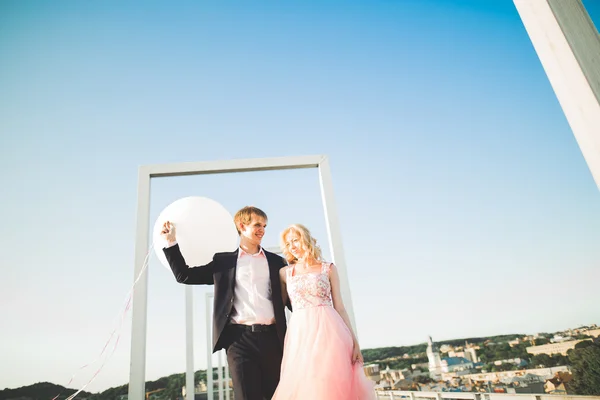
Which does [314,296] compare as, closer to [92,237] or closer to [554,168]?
[92,237]

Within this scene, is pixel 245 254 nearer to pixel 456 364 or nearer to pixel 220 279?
pixel 220 279

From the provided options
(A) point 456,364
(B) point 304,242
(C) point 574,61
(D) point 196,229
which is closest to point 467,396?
(B) point 304,242

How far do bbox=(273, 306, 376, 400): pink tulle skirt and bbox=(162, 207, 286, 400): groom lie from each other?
87 millimetres

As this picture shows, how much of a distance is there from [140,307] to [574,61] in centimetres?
211

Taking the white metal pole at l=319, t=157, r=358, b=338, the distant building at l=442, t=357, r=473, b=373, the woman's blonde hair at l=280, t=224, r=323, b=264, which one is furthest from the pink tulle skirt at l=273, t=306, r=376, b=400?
the distant building at l=442, t=357, r=473, b=373

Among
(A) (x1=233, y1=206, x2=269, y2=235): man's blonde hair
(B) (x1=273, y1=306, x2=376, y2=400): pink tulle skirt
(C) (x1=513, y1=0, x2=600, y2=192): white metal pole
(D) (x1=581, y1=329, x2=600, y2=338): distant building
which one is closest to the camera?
(C) (x1=513, y1=0, x2=600, y2=192): white metal pole

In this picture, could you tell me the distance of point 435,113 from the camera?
6773 mm

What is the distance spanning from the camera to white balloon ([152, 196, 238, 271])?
187cm

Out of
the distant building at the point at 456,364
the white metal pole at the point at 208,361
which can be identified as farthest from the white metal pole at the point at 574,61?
the distant building at the point at 456,364

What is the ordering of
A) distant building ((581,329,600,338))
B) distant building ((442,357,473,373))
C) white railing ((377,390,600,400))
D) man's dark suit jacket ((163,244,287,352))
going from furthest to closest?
distant building ((442,357,473,373))
distant building ((581,329,600,338))
white railing ((377,390,600,400))
man's dark suit jacket ((163,244,287,352))

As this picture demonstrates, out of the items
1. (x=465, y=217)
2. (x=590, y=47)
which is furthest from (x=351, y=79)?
(x=465, y=217)

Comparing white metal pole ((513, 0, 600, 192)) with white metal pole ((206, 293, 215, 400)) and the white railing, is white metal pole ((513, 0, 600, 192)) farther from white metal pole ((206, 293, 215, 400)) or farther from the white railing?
the white railing

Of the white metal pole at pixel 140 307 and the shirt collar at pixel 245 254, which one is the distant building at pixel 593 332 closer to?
the shirt collar at pixel 245 254

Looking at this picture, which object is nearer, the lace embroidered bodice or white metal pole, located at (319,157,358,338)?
the lace embroidered bodice
